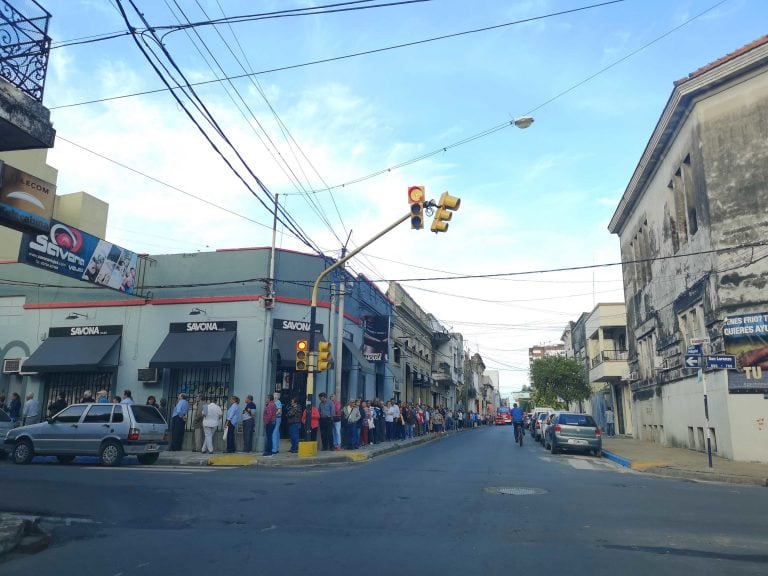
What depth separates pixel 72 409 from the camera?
15.8 m

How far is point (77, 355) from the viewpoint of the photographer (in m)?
21.6

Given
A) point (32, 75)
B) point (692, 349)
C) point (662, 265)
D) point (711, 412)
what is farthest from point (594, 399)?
point (32, 75)

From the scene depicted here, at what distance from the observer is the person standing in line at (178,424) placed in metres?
18.6

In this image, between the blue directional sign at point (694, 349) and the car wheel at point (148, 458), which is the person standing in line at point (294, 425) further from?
the blue directional sign at point (694, 349)

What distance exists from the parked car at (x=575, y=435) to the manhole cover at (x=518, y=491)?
1110 cm

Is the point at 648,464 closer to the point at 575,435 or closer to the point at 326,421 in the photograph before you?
the point at 575,435

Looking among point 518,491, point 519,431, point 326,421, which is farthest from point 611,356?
point 518,491

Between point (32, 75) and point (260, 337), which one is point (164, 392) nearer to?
point (260, 337)

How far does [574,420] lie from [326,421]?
9038mm

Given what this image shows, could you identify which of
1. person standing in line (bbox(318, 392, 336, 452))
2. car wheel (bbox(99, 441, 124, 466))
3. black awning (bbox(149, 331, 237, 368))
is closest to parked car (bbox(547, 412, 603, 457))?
person standing in line (bbox(318, 392, 336, 452))

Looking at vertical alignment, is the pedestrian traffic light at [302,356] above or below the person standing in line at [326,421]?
above

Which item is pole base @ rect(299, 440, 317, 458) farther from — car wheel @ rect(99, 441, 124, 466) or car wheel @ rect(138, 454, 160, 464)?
car wheel @ rect(99, 441, 124, 466)

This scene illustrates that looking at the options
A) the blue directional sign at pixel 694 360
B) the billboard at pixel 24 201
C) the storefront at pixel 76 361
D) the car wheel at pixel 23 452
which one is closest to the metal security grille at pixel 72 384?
the storefront at pixel 76 361

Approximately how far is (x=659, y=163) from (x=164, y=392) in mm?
21366
